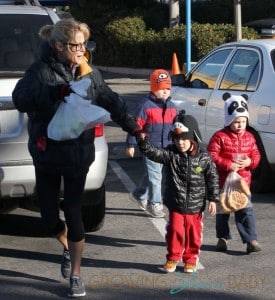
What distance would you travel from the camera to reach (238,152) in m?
6.73

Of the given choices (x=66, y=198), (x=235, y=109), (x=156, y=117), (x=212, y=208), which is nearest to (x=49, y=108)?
(x=66, y=198)

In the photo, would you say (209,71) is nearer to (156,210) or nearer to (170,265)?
(156,210)

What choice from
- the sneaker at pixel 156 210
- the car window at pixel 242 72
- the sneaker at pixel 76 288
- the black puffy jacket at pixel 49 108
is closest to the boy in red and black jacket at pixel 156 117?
the sneaker at pixel 156 210

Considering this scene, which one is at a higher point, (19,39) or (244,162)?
A: (19,39)

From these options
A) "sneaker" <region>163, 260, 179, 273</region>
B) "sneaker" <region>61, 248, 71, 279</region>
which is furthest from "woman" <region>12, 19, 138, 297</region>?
"sneaker" <region>163, 260, 179, 273</region>

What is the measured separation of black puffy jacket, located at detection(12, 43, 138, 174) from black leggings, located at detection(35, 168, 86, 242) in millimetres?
90

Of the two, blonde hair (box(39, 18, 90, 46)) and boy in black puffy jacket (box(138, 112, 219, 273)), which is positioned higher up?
blonde hair (box(39, 18, 90, 46))

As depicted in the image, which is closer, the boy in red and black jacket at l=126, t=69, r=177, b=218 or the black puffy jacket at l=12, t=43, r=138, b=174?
Answer: the black puffy jacket at l=12, t=43, r=138, b=174

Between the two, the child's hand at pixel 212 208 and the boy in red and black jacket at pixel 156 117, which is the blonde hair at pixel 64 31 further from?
the boy in red and black jacket at pixel 156 117

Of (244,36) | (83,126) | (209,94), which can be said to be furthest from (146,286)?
(244,36)

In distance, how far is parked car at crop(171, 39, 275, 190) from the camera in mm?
8492

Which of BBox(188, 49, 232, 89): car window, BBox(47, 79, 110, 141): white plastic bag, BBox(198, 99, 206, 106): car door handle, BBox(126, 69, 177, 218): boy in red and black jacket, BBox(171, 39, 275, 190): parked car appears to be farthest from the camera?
BBox(188, 49, 232, 89): car window

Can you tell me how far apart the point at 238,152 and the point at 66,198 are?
164 centimetres

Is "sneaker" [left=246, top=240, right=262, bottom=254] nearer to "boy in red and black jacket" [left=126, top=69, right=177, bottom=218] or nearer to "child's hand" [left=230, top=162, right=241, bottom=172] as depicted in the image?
"child's hand" [left=230, top=162, right=241, bottom=172]
